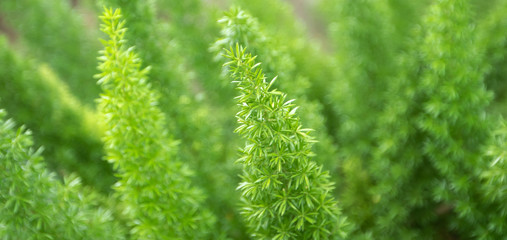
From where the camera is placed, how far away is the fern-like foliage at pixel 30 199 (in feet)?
7.13

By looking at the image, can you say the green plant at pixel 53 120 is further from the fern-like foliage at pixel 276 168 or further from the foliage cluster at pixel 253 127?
the fern-like foliage at pixel 276 168

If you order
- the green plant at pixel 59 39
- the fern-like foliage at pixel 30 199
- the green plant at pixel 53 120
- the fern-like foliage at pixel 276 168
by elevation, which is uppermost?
the green plant at pixel 59 39

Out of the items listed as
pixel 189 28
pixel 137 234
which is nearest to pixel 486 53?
pixel 189 28

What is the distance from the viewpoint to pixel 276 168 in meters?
2.09

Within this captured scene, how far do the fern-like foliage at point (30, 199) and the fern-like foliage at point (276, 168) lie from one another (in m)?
1.10

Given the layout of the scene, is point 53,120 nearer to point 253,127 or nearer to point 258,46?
point 258,46

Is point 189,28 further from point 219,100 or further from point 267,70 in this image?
point 267,70

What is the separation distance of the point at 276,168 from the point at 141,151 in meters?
0.86

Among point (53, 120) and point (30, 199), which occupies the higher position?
point (53, 120)

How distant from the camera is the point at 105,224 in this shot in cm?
274

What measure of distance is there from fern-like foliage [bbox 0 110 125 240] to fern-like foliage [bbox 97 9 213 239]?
301mm

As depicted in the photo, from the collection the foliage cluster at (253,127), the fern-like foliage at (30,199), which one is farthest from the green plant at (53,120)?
the fern-like foliage at (30,199)

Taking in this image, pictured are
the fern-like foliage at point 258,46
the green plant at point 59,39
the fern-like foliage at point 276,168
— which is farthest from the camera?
the green plant at point 59,39

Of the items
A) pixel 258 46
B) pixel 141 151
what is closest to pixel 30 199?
pixel 141 151
